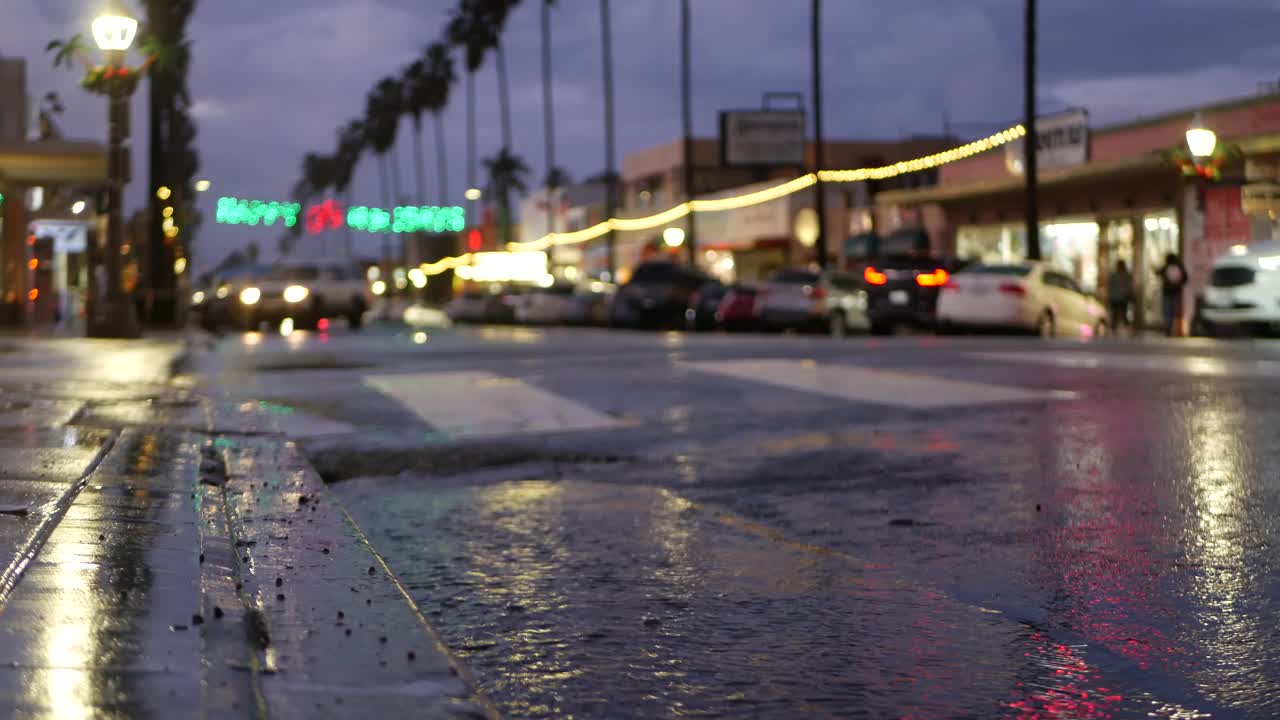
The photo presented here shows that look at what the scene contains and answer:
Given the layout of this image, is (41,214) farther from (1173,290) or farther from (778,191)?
(1173,290)

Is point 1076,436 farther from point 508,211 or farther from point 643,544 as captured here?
point 508,211

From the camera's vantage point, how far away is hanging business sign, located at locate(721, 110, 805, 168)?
7219 centimetres

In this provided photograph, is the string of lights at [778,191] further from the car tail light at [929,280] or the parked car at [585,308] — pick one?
the car tail light at [929,280]

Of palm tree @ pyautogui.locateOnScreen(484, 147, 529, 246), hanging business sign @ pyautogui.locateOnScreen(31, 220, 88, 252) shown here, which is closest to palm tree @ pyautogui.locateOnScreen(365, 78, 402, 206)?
palm tree @ pyautogui.locateOnScreen(484, 147, 529, 246)

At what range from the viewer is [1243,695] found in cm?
442

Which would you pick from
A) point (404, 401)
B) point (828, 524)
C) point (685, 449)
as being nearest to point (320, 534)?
point (828, 524)

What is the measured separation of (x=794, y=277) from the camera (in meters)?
37.6

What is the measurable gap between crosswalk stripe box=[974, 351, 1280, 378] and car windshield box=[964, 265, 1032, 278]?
47.7ft

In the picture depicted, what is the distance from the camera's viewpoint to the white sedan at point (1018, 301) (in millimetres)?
30656

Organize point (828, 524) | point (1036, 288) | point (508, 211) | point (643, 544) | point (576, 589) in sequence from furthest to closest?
point (508, 211), point (1036, 288), point (828, 524), point (643, 544), point (576, 589)

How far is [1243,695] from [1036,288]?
27087 mm

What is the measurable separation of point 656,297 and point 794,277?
6.87 meters

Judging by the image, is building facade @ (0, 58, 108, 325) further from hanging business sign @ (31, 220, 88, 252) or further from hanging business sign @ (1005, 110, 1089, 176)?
hanging business sign @ (1005, 110, 1089, 176)

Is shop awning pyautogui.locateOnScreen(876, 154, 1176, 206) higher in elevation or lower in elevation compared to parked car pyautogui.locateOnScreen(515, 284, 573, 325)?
higher
